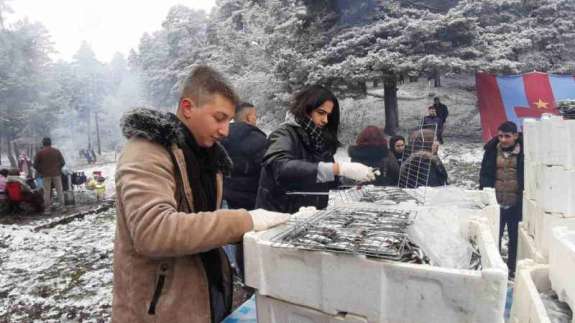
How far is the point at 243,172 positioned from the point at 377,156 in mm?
1976

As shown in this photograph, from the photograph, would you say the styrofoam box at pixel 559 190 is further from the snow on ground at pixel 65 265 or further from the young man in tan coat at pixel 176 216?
the snow on ground at pixel 65 265

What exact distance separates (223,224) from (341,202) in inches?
40.3

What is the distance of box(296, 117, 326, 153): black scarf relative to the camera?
2.60 m

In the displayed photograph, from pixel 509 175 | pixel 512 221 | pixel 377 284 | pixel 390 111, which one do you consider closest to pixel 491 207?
pixel 377 284

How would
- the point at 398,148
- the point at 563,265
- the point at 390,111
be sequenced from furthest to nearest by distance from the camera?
the point at 390,111 → the point at 398,148 → the point at 563,265

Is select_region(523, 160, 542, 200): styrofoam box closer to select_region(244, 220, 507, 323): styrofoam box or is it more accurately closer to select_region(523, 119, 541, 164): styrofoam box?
select_region(523, 119, 541, 164): styrofoam box

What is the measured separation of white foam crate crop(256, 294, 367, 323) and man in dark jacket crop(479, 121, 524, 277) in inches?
156

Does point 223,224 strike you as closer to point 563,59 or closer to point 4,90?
point 563,59

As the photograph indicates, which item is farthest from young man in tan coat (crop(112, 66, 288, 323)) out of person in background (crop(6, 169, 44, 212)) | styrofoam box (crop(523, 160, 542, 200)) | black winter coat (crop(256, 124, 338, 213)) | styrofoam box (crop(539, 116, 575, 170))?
person in background (crop(6, 169, 44, 212))

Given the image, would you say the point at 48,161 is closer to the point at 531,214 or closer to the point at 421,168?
the point at 421,168

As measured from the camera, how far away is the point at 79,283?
16.0 feet

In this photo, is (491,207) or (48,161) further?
(48,161)

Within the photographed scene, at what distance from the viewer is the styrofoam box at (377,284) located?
1.05 m

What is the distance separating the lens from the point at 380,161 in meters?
4.71
